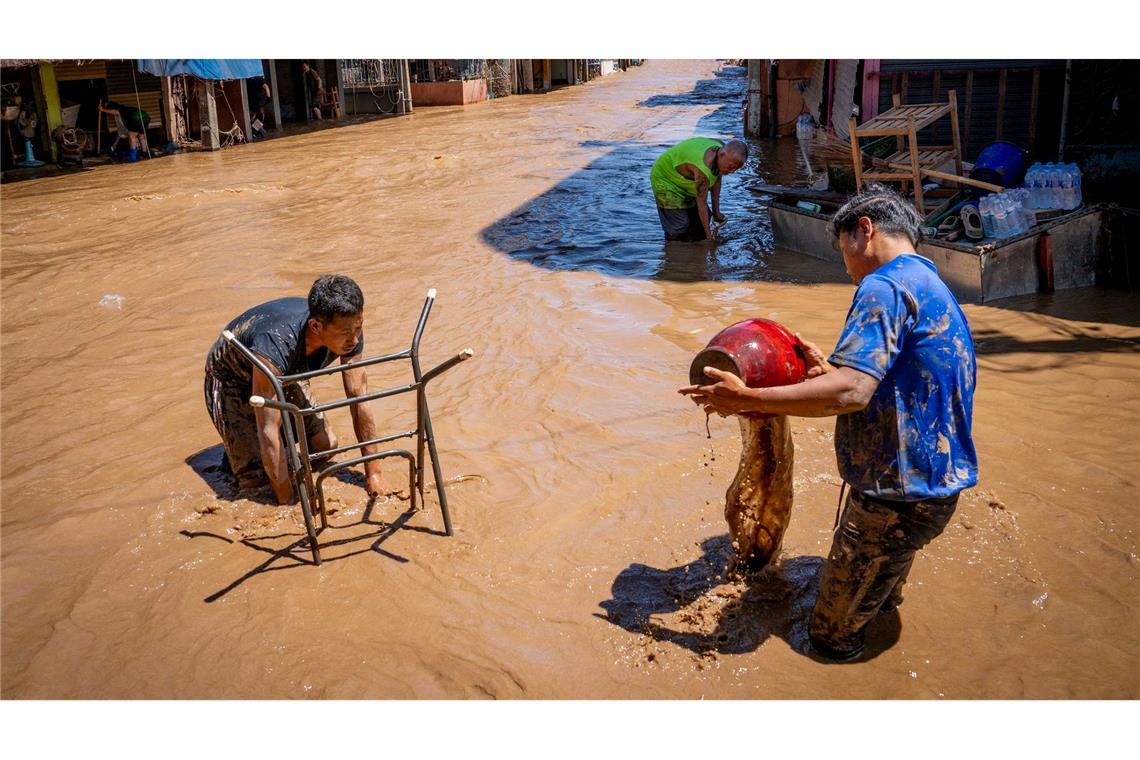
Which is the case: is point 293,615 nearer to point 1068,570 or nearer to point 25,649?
point 25,649

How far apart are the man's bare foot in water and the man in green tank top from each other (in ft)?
17.4

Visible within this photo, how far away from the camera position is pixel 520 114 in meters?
23.7

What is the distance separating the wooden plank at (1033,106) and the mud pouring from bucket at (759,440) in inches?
287

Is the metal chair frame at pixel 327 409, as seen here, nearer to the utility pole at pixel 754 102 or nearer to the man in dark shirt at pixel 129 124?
the utility pole at pixel 754 102

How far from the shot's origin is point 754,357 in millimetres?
3086

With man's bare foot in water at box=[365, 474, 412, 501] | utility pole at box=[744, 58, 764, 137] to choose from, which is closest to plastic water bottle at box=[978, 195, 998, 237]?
man's bare foot in water at box=[365, 474, 412, 501]

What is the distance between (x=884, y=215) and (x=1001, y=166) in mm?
5892

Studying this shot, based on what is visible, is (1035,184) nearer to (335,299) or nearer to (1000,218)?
(1000,218)

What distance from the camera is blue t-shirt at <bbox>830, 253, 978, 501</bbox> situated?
271 cm

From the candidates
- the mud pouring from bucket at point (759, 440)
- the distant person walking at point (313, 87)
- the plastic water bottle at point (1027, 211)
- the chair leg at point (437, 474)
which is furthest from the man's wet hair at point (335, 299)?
the distant person walking at point (313, 87)

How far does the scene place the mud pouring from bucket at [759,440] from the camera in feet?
10.2

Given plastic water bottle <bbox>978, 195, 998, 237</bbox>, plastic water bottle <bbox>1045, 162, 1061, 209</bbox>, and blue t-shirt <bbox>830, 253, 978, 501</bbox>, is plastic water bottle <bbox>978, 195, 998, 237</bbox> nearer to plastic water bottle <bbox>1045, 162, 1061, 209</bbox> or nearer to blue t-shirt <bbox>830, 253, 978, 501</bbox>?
plastic water bottle <bbox>1045, 162, 1061, 209</bbox>

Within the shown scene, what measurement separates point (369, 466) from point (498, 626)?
135 cm

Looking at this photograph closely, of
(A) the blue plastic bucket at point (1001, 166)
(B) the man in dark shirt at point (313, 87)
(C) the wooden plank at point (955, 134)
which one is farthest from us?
(B) the man in dark shirt at point (313, 87)
